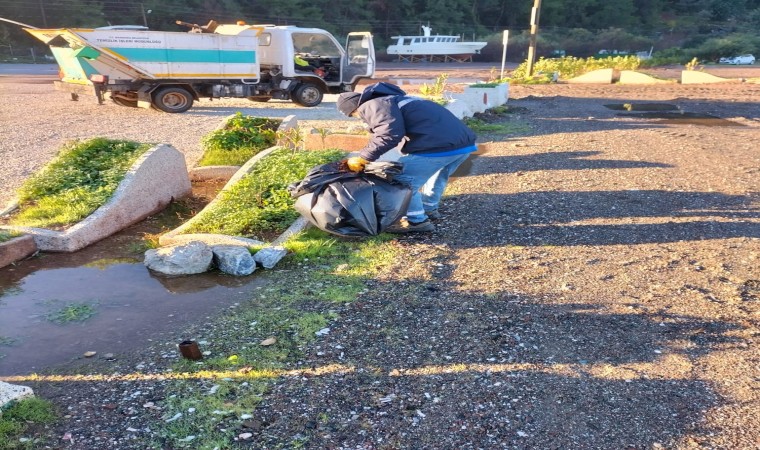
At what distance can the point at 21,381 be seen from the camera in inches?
122

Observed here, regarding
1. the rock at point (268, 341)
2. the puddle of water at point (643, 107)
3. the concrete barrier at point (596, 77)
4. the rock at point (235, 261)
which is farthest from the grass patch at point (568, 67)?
the rock at point (268, 341)

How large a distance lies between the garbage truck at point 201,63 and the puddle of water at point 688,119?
7484 mm

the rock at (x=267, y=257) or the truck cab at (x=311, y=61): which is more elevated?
the truck cab at (x=311, y=61)

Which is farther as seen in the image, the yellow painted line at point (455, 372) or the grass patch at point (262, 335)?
the yellow painted line at point (455, 372)

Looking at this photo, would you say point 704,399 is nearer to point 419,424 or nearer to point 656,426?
point 656,426

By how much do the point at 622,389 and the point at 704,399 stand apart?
38 centimetres

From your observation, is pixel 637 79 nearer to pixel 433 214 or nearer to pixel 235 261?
pixel 433 214

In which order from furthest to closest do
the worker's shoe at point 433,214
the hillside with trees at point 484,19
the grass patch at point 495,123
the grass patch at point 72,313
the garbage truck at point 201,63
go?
the hillside with trees at point 484,19 → the garbage truck at point 201,63 → the grass patch at point 495,123 → the worker's shoe at point 433,214 → the grass patch at point 72,313

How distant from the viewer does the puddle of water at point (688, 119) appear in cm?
1273

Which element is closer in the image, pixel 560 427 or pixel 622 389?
pixel 560 427

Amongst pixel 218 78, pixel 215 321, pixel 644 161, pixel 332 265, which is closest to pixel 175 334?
pixel 215 321

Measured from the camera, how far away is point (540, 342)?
134 inches

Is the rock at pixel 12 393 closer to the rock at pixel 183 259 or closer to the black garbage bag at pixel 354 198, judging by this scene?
the rock at pixel 183 259

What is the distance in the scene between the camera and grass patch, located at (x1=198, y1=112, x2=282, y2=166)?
25.3ft
